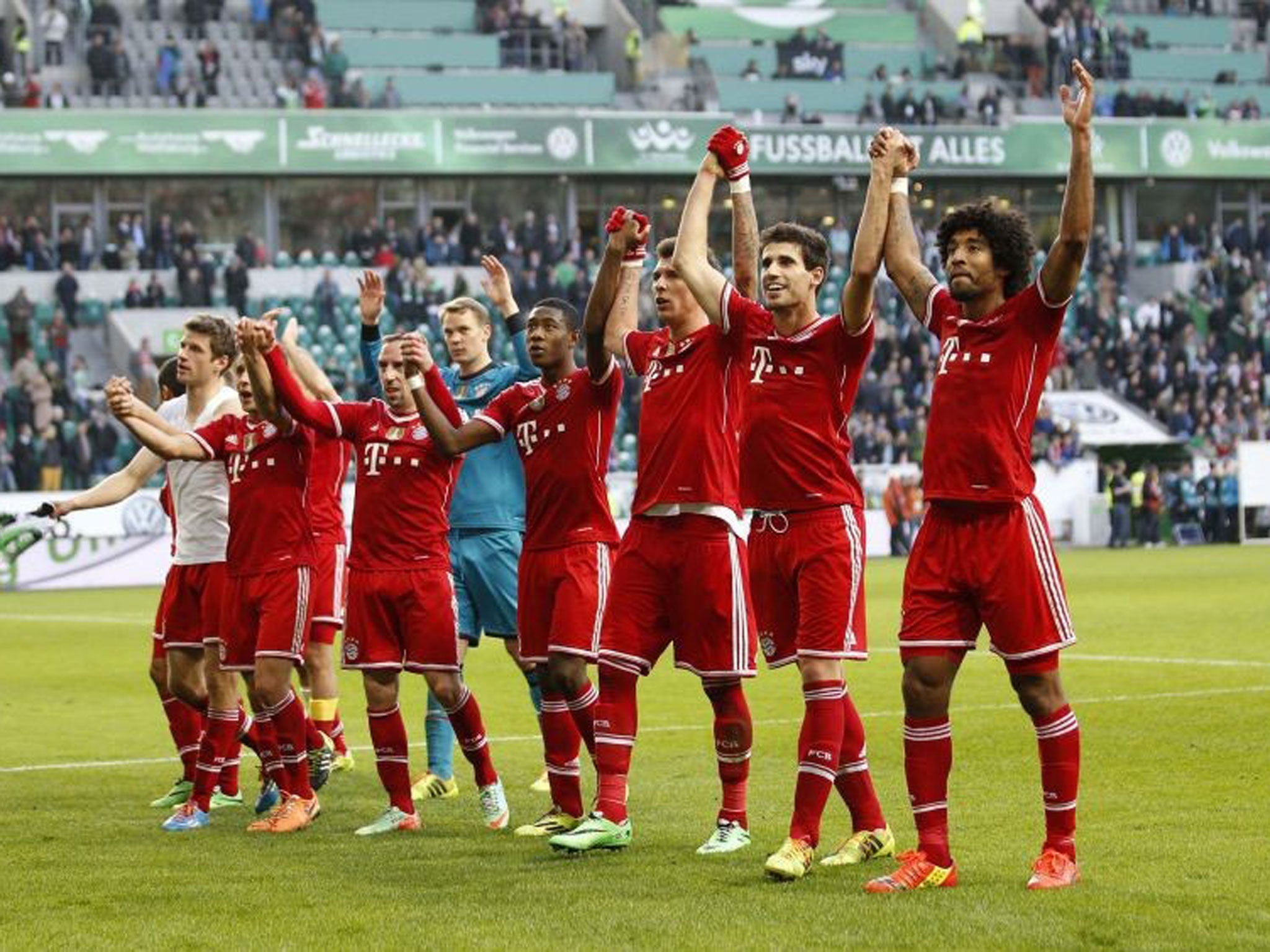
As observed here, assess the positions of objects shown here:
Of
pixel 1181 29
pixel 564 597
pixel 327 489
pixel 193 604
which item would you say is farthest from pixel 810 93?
pixel 564 597

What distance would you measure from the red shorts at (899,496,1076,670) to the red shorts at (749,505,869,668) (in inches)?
21.7

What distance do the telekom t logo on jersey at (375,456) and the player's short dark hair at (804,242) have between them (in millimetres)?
2354

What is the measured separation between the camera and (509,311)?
437 inches

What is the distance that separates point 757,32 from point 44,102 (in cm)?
1957

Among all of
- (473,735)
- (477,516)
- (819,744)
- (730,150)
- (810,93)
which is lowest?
(473,735)

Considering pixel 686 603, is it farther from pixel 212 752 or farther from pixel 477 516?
pixel 477 516

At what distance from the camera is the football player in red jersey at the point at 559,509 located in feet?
33.0

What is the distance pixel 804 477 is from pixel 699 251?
1.03m

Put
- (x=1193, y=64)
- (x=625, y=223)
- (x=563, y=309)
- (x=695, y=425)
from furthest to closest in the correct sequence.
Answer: (x=1193, y=64) → (x=563, y=309) → (x=625, y=223) → (x=695, y=425)

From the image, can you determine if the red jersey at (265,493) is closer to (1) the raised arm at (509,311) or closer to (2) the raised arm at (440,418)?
(2) the raised arm at (440,418)

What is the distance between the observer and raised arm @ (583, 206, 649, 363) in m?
9.43

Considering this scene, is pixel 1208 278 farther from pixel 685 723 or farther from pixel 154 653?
pixel 154 653

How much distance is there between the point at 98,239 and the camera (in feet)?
169

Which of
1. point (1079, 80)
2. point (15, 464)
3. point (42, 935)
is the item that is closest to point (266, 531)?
point (42, 935)
